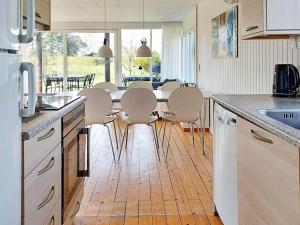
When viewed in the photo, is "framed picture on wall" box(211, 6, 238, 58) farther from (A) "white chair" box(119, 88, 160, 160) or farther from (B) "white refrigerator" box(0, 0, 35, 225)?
(B) "white refrigerator" box(0, 0, 35, 225)

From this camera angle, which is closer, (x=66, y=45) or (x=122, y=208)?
(x=122, y=208)

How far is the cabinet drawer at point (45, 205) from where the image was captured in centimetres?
144

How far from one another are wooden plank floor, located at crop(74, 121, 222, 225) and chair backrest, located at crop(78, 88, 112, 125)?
1.64 ft

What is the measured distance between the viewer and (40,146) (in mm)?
1544

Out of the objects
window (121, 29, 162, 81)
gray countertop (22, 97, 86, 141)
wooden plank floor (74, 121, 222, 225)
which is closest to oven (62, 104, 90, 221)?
gray countertop (22, 97, 86, 141)

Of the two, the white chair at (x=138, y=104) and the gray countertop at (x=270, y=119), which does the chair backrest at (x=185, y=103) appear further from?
the gray countertop at (x=270, y=119)

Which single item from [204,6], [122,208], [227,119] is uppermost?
[204,6]

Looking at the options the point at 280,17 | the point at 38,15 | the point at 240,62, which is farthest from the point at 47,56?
the point at 280,17

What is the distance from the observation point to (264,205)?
1522 millimetres

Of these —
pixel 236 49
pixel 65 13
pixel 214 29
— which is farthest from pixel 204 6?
pixel 65 13

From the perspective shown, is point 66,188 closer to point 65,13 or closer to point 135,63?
point 65,13

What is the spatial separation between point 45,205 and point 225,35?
386 cm

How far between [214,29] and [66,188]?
413 centimetres

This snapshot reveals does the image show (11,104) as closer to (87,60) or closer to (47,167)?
(47,167)
